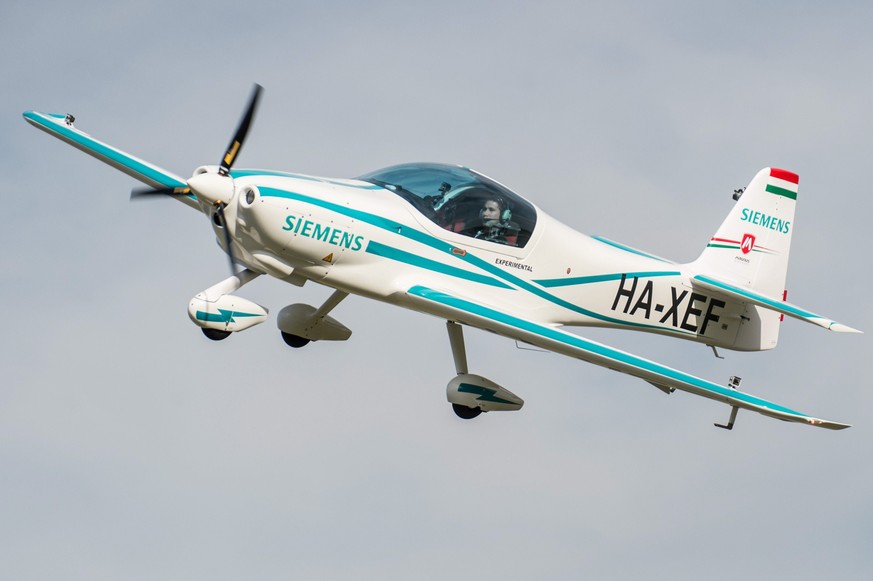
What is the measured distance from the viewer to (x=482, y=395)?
63.5 feet

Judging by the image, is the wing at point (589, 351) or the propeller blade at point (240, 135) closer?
the propeller blade at point (240, 135)

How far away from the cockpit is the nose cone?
252 centimetres

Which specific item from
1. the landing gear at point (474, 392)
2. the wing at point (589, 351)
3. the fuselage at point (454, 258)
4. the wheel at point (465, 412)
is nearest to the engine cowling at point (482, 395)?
the landing gear at point (474, 392)

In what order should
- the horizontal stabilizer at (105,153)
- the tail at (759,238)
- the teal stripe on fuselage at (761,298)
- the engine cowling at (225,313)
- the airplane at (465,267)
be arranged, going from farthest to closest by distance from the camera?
the tail at (759,238)
the horizontal stabilizer at (105,153)
the teal stripe on fuselage at (761,298)
the airplane at (465,267)
the engine cowling at (225,313)

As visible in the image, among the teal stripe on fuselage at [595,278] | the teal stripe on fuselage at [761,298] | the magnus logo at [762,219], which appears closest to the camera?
the teal stripe on fuselage at [761,298]

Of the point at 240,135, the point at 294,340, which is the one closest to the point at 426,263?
the point at 240,135

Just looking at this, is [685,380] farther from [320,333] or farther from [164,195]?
[164,195]

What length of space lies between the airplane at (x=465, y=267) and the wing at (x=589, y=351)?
2 cm

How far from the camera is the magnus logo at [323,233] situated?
54.2 feet

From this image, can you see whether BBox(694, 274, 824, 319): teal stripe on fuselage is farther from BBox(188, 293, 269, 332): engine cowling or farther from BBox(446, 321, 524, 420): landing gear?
BBox(188, 293, 269, 332): engine cowling

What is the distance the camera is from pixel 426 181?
17.8 meters

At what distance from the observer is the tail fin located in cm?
2047

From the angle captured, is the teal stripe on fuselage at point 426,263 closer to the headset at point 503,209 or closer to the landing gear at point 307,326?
the headset at point 503,209

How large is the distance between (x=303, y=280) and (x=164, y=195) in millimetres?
2183
